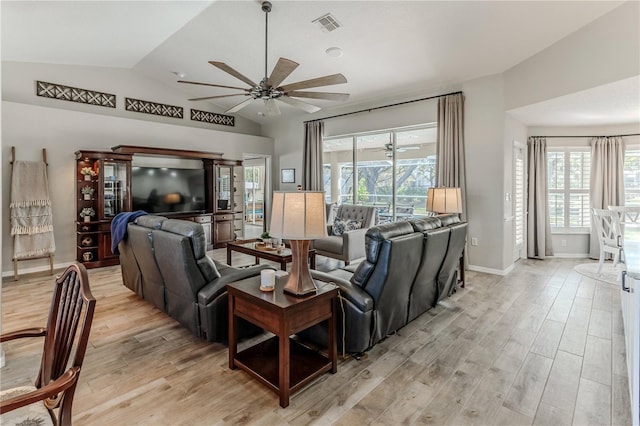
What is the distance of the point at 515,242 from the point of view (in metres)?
5.52

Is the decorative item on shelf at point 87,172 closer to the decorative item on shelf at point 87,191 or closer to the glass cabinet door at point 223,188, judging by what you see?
the decorative item on shelf at point 87,191

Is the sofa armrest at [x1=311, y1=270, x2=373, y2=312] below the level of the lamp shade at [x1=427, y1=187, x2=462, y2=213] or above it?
below

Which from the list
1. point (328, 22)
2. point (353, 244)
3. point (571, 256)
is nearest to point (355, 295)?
point (353, 244)

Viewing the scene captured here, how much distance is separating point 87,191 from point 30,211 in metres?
0.82

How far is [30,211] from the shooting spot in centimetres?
488

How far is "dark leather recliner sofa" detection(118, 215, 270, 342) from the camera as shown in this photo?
2645 mm

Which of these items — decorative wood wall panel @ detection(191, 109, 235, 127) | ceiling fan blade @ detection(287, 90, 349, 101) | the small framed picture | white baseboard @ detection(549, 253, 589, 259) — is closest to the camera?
ceiling fan blade @ detection(287, 90, 349, 101)

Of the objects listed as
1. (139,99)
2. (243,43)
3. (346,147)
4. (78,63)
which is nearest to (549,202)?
(346,147)

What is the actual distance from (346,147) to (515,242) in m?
3.67

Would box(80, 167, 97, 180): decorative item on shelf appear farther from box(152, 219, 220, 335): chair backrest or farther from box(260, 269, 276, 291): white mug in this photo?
box(260, 269, 276, 291): white mug

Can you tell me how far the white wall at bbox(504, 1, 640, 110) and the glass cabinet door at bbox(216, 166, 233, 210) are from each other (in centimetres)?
551

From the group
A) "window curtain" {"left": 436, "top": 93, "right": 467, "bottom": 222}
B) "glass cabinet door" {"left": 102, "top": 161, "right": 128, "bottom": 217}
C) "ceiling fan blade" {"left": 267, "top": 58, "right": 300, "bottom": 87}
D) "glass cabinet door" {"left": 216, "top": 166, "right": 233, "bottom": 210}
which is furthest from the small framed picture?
"ceiling fan blade" {"left": 267, "top": 58, "right": 300, "bottom": 87}

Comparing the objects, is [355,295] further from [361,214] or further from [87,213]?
[87,213]

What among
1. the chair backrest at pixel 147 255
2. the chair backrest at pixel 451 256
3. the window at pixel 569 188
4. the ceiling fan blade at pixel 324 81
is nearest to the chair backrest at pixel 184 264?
the chair backrest at pixel 147 255
